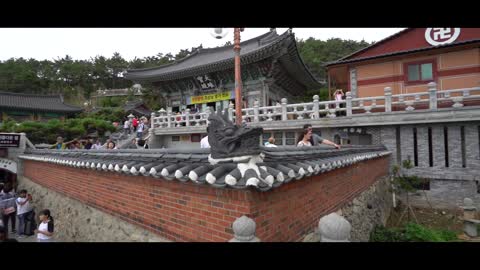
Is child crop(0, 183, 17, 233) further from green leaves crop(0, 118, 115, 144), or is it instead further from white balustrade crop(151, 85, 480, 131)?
green leaves crop(0, 118, 115, 144)

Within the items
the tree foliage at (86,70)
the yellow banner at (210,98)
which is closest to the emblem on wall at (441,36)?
the yellow banner at (210,98)

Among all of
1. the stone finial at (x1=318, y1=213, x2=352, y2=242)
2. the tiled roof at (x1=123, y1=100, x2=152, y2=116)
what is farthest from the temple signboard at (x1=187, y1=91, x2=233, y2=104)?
the tiled roof at (x1=123, y1=100, x2=152, y2=116)

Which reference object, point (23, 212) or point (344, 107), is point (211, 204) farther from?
point (344, 107)

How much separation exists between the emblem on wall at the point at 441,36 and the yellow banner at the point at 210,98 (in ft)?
35.7

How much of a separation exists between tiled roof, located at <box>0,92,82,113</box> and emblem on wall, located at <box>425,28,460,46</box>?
32.5 meters

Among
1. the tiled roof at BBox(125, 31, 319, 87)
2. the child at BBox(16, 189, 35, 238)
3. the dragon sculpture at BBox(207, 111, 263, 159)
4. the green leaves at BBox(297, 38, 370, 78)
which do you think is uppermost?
the green leaves at BBox(297, 38, 370, 78)

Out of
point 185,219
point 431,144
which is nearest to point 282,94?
point 431,144

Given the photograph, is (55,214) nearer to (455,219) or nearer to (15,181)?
(15,181)

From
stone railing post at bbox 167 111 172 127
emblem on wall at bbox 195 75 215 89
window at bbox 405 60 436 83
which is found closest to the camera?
window at bbox 405 60 436 83

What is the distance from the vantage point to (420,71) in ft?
39.4

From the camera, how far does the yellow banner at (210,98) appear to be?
1773 centimetres

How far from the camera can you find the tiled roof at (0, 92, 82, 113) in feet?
87.4

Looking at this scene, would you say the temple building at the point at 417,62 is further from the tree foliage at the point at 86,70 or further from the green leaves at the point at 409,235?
the tree foliage at the point at 86,70
